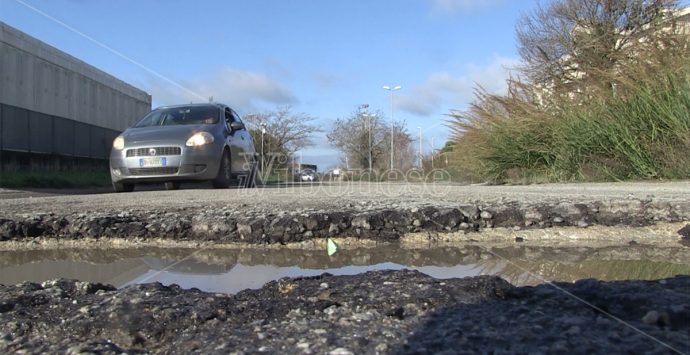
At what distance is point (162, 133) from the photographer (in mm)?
6812

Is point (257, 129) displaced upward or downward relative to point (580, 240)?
upward

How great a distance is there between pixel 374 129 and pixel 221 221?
44220 mm

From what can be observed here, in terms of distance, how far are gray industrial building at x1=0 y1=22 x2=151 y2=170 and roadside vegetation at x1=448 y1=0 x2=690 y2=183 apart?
9108 millimetres

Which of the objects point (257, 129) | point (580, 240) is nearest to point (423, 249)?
point (580, 240)

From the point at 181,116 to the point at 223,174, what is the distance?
107cm

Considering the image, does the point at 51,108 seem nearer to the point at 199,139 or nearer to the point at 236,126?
the point at 236,126

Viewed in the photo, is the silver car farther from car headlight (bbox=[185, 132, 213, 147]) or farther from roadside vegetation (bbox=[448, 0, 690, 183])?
roadside vegetation (bbox=[448, 0, 690, 183])

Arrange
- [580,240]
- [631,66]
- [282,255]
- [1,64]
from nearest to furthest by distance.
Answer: [282,255] < [580,240] < [631,66] < [1,64]

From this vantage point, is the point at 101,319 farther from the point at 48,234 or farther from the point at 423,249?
the point at 48,234

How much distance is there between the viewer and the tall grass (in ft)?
22.1

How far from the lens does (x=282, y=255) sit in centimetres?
272

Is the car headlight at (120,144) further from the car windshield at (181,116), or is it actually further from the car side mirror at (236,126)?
the car side mirror at (236,126)

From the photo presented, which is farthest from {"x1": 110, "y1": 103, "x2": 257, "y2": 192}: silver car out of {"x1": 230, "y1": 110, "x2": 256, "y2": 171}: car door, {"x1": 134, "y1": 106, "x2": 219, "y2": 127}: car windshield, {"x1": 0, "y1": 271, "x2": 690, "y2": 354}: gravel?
{"x1": 0, "y1": 271, "x2": 690, "y2": 354}: gravel

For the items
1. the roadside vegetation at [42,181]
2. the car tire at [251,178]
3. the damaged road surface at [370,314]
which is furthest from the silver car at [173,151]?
the damaged road surface at [370,314]
